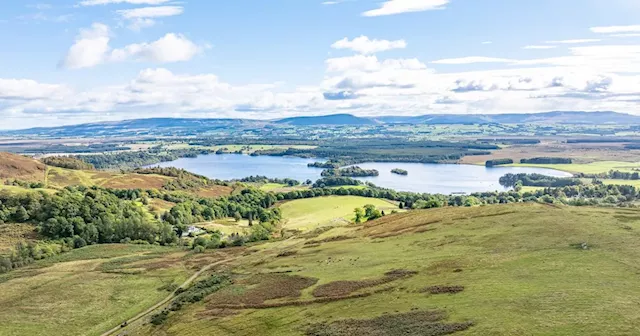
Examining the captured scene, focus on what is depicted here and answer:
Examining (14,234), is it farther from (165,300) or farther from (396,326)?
(396,326)

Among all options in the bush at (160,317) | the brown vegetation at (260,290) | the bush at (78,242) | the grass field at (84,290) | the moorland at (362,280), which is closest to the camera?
the moorland at (362,280)

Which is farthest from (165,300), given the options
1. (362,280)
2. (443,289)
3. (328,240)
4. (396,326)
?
(396,326)

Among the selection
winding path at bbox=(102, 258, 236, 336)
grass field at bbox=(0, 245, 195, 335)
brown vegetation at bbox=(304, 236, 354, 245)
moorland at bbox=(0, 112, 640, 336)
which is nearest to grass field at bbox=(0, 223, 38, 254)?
moorland at bbox=(0, 112, 640, 336)

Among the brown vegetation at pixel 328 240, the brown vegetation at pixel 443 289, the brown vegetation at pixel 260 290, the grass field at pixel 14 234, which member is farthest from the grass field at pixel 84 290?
the brown vegetation at pixel 443 289

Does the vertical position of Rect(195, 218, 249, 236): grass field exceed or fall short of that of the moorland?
it falls short

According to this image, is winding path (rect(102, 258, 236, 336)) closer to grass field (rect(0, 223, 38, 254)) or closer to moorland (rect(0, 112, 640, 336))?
moorland (rect(0, 112, 640, 336))

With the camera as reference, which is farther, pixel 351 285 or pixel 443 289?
pixel 351 285

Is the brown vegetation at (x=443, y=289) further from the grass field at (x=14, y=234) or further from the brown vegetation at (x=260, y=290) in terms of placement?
the grass field at (x=14, y=234)
